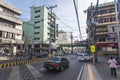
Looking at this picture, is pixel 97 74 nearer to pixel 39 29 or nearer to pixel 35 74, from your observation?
pixel 35 74

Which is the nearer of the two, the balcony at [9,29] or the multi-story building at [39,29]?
the balcony at [9,29]

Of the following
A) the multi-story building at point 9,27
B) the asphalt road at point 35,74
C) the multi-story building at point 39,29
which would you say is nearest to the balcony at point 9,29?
the multi-story building at point 9,27

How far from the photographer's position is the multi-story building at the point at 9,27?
44338 millimetres

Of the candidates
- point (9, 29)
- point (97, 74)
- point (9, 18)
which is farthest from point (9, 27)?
point (97, 74)

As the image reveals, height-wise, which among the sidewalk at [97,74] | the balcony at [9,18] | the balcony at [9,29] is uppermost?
the balcony at [9,18]

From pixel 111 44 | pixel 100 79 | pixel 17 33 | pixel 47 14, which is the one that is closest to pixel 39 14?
pixel 47 14

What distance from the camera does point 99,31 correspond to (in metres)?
64.1

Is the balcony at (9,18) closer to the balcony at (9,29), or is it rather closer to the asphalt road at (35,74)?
the balcony at (9,29)

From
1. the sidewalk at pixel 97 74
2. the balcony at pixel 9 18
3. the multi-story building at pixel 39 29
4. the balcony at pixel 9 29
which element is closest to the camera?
the sidewalk at pixel 97 74

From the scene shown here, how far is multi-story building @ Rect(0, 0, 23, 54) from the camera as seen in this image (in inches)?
1746

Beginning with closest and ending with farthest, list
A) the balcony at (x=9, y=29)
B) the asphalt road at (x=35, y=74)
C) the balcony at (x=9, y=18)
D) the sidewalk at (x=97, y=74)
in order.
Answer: the asphalt road at (x=35, y=74) → the sidewalk at (x=97, y=74) → the balcony at (x=9, y=18) → the balcony at (x=9, y=29)

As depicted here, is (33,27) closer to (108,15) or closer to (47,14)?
(47,14)

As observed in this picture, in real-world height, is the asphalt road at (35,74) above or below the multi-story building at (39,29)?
below

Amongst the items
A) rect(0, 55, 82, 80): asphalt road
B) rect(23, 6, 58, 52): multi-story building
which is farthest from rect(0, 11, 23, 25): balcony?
rect(0, 55, 82, 80): asphalt road
